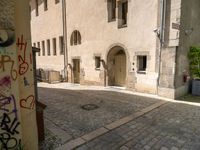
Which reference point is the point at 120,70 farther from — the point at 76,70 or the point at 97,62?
the point at 76,70

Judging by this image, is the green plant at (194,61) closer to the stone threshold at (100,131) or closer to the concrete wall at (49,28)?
the stone threshold at (100,131)

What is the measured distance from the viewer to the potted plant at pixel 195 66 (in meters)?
8.38

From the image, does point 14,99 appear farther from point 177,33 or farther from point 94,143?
point 177,33

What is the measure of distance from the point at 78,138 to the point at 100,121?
3.98 ft

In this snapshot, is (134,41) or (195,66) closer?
(195,66)

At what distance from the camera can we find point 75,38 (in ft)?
43.9

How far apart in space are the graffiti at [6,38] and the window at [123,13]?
25.9 ft

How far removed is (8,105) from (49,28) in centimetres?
1548

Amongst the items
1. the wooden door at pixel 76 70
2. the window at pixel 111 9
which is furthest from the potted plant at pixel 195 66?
the wooden door at pixel 76 70

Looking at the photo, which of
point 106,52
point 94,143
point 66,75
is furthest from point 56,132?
point 66,75

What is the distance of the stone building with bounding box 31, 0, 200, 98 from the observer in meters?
7.55

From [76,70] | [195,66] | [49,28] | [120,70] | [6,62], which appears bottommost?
[76,70]

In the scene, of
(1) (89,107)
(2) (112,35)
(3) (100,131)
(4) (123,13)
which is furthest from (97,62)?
(3) (100,131)

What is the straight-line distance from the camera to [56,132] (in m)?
4.39
